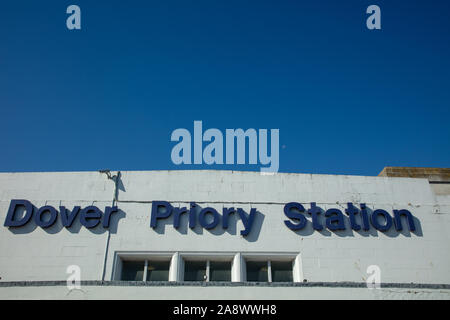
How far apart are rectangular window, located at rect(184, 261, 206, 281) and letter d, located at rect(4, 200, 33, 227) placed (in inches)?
200

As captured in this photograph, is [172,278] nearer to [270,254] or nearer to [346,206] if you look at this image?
[270,254]

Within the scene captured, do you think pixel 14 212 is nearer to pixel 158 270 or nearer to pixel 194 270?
pixel 158 270

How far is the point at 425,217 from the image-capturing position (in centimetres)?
1203

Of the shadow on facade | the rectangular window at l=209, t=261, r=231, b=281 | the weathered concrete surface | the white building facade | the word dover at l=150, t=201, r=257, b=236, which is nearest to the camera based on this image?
the white building facade

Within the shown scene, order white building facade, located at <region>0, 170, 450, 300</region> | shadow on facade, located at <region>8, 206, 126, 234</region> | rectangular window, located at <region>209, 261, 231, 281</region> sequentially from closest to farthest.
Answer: white building facade, located at <region>0, 170, 450, 300</region>, rectangular window, located at <region>209, 261, 231, 281</region>, shadow on facade, located at <region>8, 206, 126, 234</region>

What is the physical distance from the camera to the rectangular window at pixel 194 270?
11062 mm

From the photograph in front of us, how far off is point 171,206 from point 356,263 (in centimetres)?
590

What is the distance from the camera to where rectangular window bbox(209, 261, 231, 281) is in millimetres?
11094

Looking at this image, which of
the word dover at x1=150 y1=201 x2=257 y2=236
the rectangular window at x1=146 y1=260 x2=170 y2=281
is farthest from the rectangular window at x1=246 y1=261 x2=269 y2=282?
the rectangular window at x1=146 y1=260 x2=170 y2=281

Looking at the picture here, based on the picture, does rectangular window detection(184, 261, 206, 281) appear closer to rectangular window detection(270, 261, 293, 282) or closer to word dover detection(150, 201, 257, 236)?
word dover detection(150, 201, 257, 236)

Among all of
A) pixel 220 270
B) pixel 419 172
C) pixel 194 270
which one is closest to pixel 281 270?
pixel 220 270

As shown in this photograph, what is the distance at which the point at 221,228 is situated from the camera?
1155cm

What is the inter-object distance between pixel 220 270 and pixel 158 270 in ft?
6.13

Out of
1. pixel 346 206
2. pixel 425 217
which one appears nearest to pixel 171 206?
pixel 346 206
